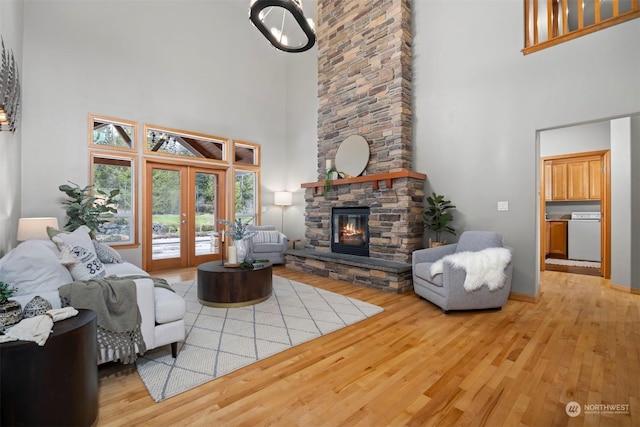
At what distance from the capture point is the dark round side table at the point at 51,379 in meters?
1.21

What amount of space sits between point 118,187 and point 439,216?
539 cm

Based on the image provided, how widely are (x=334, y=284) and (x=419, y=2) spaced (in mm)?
4772

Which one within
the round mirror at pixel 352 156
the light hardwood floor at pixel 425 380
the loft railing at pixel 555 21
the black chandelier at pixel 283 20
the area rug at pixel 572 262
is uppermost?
the loft railing at pixel 555 21

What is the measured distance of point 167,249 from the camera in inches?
227

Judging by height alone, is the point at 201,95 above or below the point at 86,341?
above

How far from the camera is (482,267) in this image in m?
3.16

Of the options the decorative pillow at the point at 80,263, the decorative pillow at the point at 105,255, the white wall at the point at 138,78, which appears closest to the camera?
→ the decorative pillow at the point at 80,263

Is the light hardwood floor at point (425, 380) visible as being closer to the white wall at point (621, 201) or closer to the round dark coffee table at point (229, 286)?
the round dark coffee table at point (229, 286)

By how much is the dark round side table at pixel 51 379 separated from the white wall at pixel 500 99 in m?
4.38

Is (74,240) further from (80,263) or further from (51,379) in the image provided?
(51,379)

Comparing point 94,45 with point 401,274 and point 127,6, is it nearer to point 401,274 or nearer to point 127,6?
point 127,6

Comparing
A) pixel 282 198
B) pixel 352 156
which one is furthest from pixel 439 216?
pixel 282 198

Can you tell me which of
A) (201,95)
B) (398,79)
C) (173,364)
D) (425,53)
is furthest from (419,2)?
(173,364)

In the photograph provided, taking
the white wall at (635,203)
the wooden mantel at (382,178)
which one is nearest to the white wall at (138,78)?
the wooden mantel at (382,178)
